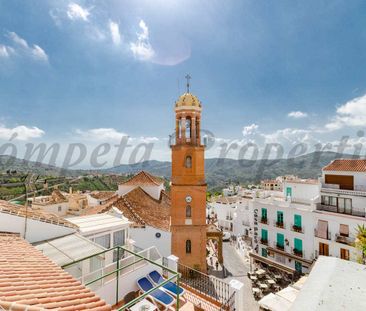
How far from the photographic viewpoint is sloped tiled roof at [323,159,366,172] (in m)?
18.3

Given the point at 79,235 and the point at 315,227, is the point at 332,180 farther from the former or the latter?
the point at 79,235

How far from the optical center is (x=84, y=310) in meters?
3.48

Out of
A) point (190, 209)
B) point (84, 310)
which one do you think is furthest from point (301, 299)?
point (190, 209)

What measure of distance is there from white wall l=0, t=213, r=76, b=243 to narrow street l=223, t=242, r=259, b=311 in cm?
1324

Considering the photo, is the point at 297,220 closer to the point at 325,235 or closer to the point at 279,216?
the point at 279,216

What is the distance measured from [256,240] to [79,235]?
21.3 meters

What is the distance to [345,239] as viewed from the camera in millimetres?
17219

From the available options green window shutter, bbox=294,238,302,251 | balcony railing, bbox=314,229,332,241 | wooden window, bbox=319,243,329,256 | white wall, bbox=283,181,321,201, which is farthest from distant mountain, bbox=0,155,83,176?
white wall, bbox=283,181,321,201

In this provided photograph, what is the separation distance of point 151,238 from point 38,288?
12.8 metres

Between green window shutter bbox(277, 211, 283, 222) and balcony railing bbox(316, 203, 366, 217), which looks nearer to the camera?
balcony railing bbox(316, 203, 366, 217)

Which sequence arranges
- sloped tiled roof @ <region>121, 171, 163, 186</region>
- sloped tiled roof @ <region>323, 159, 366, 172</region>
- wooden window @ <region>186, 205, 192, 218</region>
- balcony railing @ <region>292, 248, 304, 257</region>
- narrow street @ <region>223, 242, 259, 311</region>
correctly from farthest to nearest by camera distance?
1. sloped tiled roof @ <region>121, 171, 163, 186</region>
2. balcony railing @ <region>292, 248, 304, 257</region>
3. sloped tiled roof @ <region>323, 159, 366, 172</region>
4. wooden window @ <region>186, 205, 192, 218</region>
5. narrow street @ <region>223, 242, 259, 311</region>

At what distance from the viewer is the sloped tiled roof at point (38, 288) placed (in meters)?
3.32

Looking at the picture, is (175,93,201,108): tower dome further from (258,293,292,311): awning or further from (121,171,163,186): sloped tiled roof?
(258,293,292,311): awning

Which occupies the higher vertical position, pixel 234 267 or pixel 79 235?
pixel 79 235
